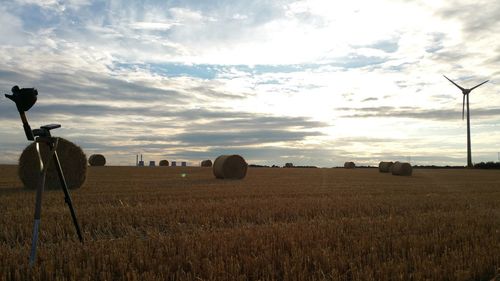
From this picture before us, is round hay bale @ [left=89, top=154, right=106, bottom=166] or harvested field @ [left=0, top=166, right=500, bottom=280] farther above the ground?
round hay bale @ [left=89, top=154, right=106, bottom=166]

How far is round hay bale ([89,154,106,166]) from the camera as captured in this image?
138 feet

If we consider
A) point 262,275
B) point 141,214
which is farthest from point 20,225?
point 262,275

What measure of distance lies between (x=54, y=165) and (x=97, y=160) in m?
27.0

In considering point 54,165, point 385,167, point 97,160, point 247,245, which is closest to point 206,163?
point 97,160

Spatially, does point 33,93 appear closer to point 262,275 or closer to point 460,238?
point 262,275

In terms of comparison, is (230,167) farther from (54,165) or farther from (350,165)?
(350,165)

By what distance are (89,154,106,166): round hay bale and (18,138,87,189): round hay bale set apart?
25.4m

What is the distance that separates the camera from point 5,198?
12.1 meters

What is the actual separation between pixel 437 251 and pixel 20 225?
22.0ft

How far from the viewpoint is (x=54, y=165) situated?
16453 millimetres

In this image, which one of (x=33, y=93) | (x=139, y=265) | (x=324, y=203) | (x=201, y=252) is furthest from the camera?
(x=324, y=203)

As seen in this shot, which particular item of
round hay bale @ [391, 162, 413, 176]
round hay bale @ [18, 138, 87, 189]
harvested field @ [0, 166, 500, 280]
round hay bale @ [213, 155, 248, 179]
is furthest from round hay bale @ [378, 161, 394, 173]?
harvested field @ [0, 166, 500, 280]

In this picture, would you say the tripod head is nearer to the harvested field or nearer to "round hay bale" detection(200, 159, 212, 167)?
the harvested field

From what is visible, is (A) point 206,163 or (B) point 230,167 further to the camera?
(A) point 206,163
